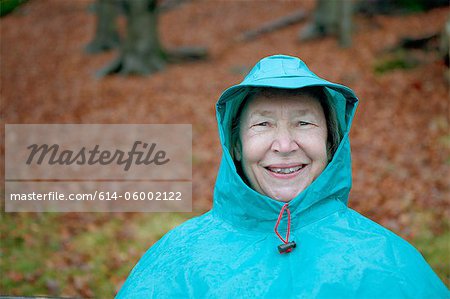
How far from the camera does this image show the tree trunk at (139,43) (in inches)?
562

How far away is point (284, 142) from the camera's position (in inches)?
101

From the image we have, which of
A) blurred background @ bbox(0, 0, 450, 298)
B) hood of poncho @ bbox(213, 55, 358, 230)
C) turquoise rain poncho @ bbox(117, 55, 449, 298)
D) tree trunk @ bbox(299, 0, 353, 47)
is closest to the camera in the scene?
turquoise rain poncho @ bbox(117, 55, 449, 298)

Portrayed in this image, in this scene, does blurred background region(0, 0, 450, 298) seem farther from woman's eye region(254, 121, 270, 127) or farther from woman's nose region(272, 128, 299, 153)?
woman's nose region(272, 128, 299, 153)

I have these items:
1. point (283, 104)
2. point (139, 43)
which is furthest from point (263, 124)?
point (139, 43)

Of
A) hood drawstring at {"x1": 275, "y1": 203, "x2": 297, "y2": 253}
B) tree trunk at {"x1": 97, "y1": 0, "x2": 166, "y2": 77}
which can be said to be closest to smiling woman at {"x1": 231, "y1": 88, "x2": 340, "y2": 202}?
hood drawstring at {"x1": 275, "y1": 203, "x2": 297, "y2": 253}

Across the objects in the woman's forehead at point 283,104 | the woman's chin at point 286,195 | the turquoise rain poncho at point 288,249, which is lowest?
the turquoise rain poncho at point 288,249

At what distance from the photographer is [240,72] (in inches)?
522

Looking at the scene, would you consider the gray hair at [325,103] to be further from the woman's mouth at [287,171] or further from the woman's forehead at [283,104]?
the woman's mouth at [287,171]

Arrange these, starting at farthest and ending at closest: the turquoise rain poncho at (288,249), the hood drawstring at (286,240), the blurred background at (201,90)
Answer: the blurred background at (201,90)
the hood drawstring at (286,240)
the turquoise rain poncho at (288,249)

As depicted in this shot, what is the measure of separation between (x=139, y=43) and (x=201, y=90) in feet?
10.3

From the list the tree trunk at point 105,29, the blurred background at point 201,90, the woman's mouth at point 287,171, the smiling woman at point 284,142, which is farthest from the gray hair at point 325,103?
the tree trunk at point 105,29

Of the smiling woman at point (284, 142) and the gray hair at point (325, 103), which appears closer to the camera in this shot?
the smiling woman at point (284, 142)

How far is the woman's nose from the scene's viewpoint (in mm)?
2564

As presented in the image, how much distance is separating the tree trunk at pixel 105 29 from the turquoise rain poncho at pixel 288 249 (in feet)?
49.7
